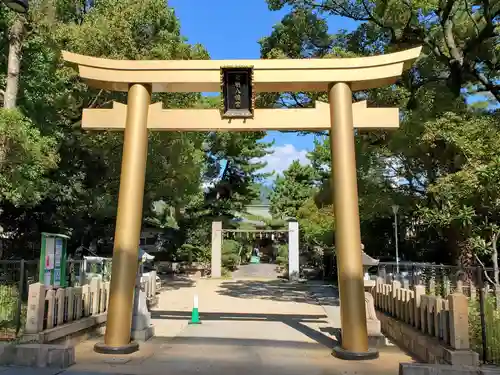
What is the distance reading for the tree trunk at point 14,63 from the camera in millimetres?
9492

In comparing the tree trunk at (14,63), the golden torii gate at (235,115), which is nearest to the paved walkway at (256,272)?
the tree trunk at (14,63)

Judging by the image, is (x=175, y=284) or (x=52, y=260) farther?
(x=175, y=284)

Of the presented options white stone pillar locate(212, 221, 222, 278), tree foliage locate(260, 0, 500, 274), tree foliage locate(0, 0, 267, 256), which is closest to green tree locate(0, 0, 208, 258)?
tree foliage locate(0, 0, 267, 256)

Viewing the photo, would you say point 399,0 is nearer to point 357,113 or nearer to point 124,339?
point 357,113

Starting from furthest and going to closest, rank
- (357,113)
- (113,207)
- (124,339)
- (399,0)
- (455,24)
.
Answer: (113,207), (455,24), (399,0), (357,113), (124,339)

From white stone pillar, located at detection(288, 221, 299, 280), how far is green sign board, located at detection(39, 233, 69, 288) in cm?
1740

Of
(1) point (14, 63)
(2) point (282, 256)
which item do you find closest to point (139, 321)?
(1) point (14, 63)

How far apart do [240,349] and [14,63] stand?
7.61 metres

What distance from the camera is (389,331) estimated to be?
8.80 m

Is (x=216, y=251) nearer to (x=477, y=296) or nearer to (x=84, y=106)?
(x=84, y=106)

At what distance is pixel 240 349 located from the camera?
24.6 feet

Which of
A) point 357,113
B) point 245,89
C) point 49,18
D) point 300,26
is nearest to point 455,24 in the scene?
point 300,26

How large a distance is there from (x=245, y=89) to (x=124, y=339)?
447cm

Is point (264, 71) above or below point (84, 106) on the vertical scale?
below
